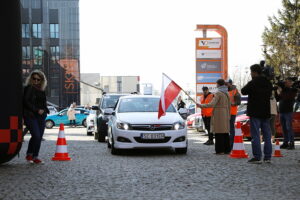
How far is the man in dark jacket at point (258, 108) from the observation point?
1119cm

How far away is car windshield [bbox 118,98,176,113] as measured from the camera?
14.8 metres

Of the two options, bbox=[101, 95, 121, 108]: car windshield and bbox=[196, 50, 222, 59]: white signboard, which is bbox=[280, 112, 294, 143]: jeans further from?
bbox=[196, 50, 222, 59]: white signboard

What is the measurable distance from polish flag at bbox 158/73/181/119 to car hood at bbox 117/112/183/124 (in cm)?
17

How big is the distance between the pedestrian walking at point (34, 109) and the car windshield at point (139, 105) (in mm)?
3571

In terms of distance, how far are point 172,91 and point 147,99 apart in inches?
63.4

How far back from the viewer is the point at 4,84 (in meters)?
10.2

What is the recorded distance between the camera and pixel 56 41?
96.2 meters

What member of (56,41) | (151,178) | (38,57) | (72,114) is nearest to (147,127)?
(151,178)

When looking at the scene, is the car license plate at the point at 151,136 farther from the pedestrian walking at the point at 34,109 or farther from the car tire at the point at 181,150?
the pedestrian walking at the point at 34,109

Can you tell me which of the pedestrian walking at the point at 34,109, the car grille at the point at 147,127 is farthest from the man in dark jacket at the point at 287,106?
the pedestrian walking at the point at 34,109

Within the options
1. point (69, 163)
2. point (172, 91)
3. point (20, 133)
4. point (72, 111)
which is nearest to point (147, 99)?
point (172, 91)

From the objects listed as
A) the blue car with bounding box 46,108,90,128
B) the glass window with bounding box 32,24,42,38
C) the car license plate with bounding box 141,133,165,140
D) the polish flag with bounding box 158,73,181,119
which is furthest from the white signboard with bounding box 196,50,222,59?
the glass window with bounding box 32,24,42,38

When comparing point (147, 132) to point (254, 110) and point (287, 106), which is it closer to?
point (254, 110)

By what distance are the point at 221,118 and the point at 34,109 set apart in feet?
15.3
